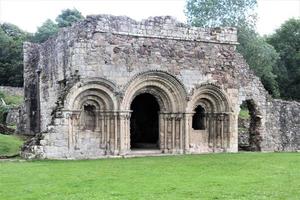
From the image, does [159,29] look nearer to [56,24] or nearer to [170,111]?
[170,111]

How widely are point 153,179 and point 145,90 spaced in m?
9.28

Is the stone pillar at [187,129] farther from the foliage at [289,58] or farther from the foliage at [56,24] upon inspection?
the foliage at [56,24]

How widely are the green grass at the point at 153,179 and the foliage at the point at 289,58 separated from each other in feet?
Answer: 113

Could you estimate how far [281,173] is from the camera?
15242mm

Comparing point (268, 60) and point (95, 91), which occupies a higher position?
point (268, 60)

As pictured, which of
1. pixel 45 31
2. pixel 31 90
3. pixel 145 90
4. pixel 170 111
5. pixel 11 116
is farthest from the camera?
pixel 45 31

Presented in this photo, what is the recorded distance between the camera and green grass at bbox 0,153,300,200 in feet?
38.3

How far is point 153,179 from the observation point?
45.9 feet

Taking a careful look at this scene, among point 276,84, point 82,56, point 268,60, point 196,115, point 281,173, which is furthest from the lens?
point 276,84

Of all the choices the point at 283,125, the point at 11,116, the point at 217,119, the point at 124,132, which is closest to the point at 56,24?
the point at 11,116

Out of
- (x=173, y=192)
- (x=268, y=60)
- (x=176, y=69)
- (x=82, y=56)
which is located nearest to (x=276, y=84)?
(x=268, y=60)

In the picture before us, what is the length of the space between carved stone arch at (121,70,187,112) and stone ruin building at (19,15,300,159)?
0.13ft

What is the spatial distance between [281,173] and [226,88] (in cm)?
982

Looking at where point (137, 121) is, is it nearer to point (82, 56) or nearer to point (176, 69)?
point (176, 69)
